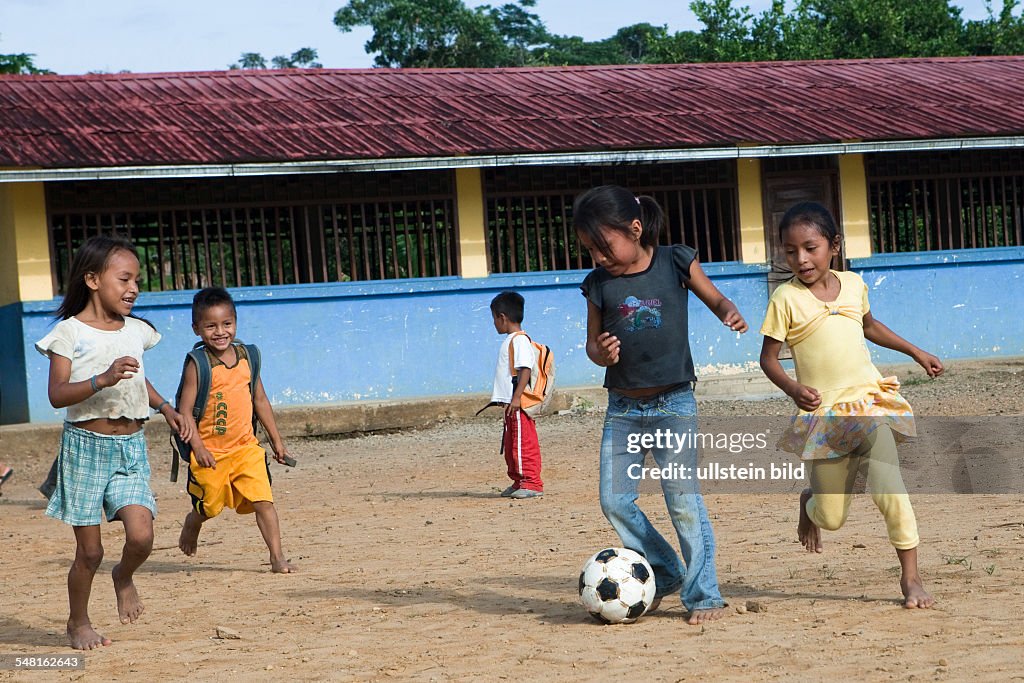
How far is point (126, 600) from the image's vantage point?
4957 millimetres

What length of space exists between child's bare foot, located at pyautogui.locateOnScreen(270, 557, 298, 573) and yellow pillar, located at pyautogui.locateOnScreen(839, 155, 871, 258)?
378 inches

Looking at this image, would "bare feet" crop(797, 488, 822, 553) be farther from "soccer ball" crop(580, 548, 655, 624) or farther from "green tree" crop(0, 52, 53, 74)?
"green tree" crop(0, 52, 53, 74)

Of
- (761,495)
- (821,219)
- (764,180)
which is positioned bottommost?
(761,495)

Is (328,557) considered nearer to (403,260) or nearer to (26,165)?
(26,165)

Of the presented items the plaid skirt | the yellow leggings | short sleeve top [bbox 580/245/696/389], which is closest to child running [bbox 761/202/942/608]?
the yellow leggings

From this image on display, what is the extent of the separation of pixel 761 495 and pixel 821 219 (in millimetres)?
3306

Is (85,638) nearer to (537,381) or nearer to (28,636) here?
(28,636)

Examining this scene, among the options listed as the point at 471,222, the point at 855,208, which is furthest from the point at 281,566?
the point at 855,208

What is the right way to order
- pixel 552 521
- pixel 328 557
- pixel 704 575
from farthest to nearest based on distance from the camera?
pixel 552 521 → pixel 328 557 → pixel 704 575

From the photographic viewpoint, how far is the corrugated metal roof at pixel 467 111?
1227 cm

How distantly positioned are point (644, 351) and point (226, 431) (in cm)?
240

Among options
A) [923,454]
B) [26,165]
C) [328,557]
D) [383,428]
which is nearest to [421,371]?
[383,428]

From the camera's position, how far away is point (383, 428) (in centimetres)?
1226

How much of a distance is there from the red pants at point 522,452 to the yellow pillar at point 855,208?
7.31 metres
